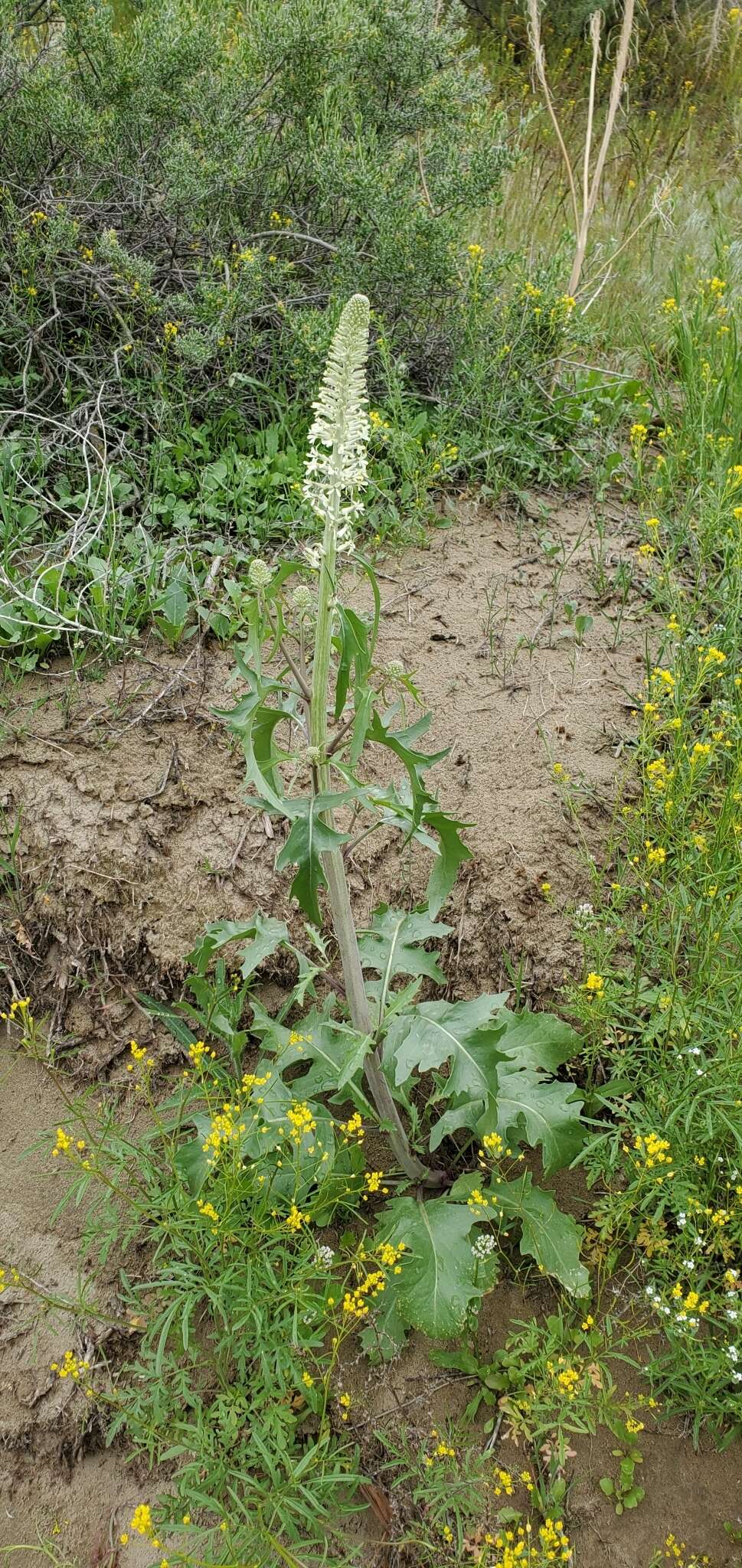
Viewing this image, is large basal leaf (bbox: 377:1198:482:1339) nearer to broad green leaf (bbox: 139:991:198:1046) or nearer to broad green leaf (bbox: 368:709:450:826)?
broad green leaf (bbox: 139:991:198:1046)

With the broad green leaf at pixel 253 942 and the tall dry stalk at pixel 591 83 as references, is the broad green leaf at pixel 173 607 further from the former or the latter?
the tall dry stalk at pixel 591 83

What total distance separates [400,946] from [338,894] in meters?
0.36

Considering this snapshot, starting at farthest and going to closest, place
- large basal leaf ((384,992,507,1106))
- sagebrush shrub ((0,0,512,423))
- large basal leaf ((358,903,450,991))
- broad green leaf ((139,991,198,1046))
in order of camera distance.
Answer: sagebrush shrub ((0,0,512,423)), broad green leaf ((139,991,198,1046)), large basal leaf ((358,903,450,991)), large basal leaf ((384,992,507,1106))

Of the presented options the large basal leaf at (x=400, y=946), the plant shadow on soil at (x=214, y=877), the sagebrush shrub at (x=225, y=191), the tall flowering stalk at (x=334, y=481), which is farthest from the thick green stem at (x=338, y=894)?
the sagebrush shrub at (x=225, y=191)

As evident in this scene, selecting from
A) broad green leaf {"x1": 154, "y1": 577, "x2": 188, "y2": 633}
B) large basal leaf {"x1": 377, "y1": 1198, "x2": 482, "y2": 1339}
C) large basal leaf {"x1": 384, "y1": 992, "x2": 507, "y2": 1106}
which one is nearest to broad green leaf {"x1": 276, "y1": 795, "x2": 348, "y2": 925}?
large basal leaf {"x1": 384, "y1": 992, "x2": 507, "y2": 1106}

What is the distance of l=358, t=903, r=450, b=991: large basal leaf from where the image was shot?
240cm

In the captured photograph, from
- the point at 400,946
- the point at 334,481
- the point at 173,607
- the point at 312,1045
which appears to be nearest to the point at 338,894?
the point at 400,946

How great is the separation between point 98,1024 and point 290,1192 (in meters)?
0.79

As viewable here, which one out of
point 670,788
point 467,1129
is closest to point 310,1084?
point 467,1129

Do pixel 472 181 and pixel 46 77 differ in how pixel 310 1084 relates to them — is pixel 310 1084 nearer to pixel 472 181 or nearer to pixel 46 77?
pixel 472 181

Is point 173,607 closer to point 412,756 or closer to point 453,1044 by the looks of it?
point 412,756

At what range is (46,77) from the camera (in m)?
3.98

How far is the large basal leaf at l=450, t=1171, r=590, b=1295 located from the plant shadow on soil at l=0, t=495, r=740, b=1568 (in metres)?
0.18

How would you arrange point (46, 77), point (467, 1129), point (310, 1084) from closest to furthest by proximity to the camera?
point (310, 1084), point (467, 1129), point (46, 77)
